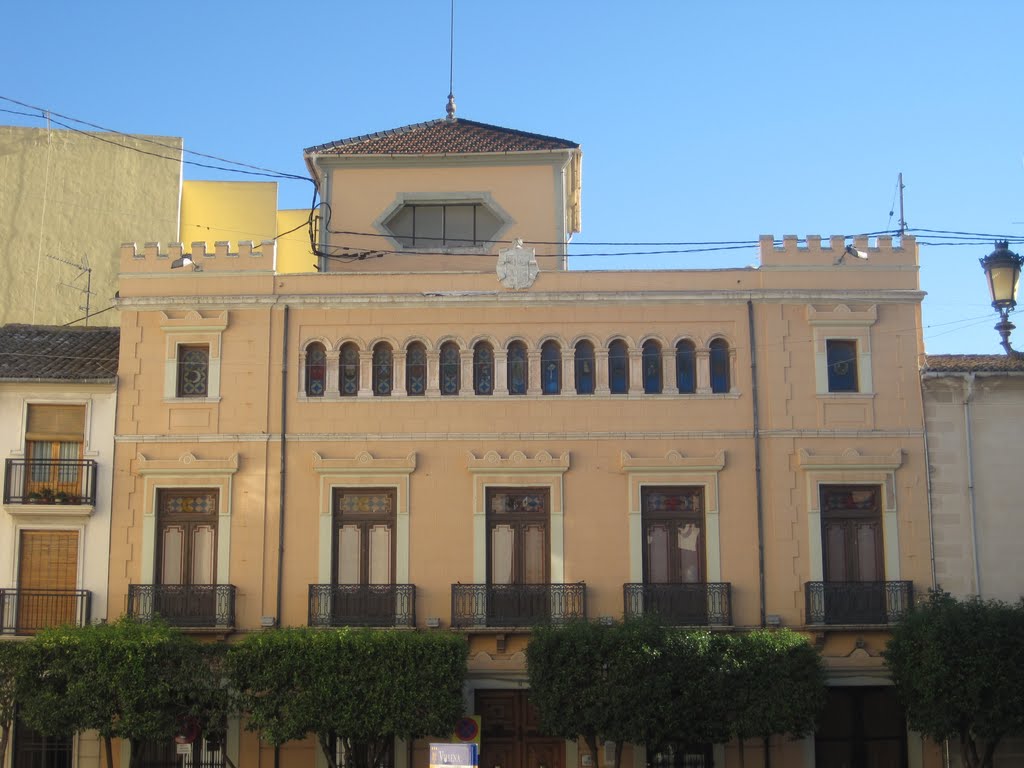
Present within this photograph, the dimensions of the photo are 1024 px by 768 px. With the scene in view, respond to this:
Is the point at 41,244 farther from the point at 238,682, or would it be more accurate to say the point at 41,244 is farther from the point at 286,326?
the point at 238,682

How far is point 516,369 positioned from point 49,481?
891 cm

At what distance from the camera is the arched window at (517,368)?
28.8 m

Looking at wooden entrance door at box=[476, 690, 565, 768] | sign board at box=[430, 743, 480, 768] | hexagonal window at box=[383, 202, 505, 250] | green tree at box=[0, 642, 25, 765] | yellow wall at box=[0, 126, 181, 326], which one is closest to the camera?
sign board at box=[430, 743, 480, 768]

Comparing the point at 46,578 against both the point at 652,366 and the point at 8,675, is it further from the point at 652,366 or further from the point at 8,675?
the point at 652,366

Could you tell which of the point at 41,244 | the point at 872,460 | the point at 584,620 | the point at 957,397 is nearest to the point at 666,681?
the point at 584,620

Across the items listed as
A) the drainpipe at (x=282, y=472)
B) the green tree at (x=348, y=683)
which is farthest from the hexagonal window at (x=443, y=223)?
the green tree at (x=348, y=683)

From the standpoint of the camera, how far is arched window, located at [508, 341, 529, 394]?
28844 millimetres

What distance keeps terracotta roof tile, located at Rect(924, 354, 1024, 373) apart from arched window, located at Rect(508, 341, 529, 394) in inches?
294

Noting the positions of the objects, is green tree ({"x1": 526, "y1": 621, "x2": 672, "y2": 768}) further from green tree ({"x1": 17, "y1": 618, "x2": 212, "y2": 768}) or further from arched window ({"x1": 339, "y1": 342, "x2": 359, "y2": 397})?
arched window ({"x1": 339, "y1": 342, "x2": 359, "y2": 397})

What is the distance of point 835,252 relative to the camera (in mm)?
29078

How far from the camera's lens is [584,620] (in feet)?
87.0

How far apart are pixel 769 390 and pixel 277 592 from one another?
9.81 metres

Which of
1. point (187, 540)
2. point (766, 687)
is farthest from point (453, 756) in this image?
point (187, 540)

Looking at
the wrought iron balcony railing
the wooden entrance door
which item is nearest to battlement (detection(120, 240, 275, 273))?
the wrought iron balcony railing
